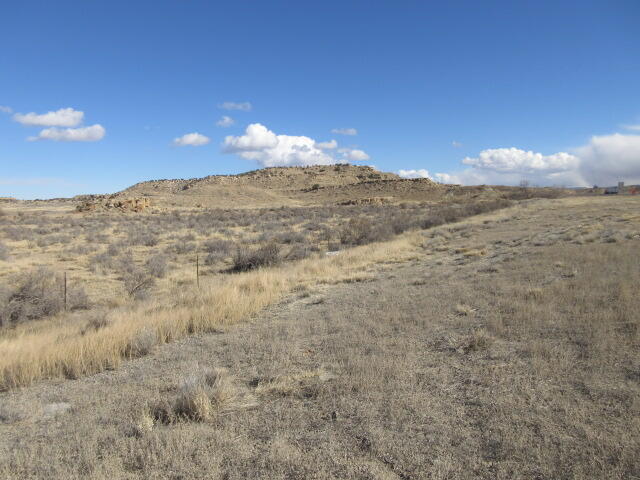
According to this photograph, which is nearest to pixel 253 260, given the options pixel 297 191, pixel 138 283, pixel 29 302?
pixel 138 283

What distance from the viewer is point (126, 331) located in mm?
7230

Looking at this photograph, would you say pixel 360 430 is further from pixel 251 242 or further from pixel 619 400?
pixel 251 242

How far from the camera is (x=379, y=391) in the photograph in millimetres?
4727

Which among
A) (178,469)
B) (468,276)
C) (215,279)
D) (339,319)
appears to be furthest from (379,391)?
(215,279)

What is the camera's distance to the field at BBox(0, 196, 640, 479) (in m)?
3.54

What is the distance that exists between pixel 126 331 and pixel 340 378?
13.6 ft

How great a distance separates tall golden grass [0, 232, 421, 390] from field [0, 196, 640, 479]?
0.13 ft

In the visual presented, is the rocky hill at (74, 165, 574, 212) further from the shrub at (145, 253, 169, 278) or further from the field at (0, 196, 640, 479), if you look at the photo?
the field at (0, 196, 640, 479)

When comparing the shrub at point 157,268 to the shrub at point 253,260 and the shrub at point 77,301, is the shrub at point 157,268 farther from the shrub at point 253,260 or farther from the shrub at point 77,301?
the shrub at point 77,301

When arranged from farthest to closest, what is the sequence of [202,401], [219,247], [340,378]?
1. [219,247]
2. [340,378]
3. [202,401]

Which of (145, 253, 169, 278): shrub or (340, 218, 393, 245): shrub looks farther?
(340, 218, 393, 245): shrub

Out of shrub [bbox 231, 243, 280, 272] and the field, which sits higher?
shrub [bbox 231, 243, 280, 272]

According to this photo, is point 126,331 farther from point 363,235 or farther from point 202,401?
point 363,235

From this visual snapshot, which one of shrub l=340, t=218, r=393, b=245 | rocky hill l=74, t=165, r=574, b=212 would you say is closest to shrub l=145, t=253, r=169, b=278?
shrub l=340, t=218, r=393, b=245
